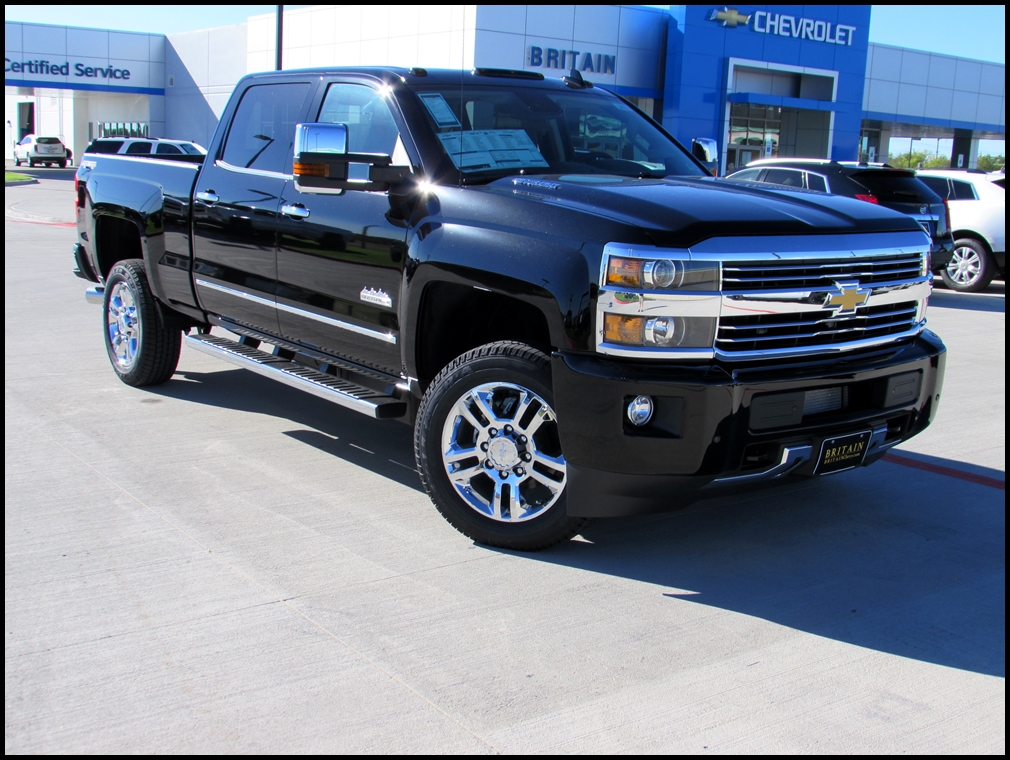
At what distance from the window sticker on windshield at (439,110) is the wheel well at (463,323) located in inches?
35.6

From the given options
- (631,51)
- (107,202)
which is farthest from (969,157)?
(107,202)

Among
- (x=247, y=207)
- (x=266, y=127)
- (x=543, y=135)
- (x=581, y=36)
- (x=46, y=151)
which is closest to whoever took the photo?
(x=543, y=135)

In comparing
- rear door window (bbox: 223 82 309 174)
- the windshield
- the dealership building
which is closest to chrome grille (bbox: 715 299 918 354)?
the windshield

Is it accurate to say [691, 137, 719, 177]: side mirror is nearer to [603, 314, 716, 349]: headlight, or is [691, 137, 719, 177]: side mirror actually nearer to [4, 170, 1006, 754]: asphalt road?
[4, 170, 1006, 754]: asphalt road

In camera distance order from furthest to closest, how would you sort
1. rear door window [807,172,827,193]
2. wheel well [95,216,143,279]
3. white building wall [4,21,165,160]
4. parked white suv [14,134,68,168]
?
1. parked white suv [14,134,68,168]
2. white building wall [4,21,165,160]
3. rear door window [807,172,827,193]
4. wheel well [95,216,143,279]

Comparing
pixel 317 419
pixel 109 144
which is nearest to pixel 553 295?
pixel 317 419

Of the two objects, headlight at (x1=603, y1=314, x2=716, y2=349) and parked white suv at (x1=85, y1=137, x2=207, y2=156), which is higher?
parked white suv at (x1=85, y1=137, x2=207, y2=156)

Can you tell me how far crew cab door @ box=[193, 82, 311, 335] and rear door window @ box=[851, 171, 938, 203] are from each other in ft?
30.7

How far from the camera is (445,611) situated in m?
3.71

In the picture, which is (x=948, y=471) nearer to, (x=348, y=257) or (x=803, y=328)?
(x=803, y=328)

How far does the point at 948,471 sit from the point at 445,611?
3.40m

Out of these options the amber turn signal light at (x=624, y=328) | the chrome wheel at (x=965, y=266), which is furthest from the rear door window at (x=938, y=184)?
the amber turn signal light at (x=624, y=328)

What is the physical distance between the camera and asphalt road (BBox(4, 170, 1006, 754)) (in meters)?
2.96

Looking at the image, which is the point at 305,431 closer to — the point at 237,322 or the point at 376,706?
the point at 237,322
